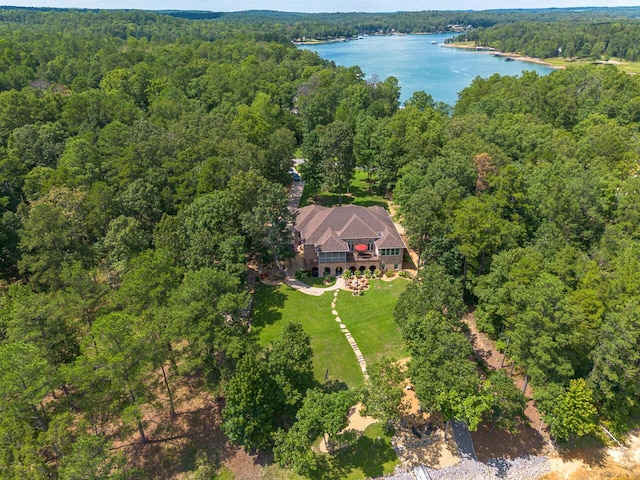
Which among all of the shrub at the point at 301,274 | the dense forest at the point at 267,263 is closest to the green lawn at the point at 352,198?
the dense forest at the point at 267,263

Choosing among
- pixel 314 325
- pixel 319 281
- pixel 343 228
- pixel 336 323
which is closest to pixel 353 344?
pixel 336 323

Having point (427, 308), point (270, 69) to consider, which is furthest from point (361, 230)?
point (270, 69)

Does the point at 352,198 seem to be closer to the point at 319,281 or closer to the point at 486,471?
the point at 319,281

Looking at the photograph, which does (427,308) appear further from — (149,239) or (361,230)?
(149,239)

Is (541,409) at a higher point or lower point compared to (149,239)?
lower

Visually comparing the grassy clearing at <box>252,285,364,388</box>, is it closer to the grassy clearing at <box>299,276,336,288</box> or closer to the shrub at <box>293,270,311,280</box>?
the grassy clearing at <box>299,276,336,288</box>

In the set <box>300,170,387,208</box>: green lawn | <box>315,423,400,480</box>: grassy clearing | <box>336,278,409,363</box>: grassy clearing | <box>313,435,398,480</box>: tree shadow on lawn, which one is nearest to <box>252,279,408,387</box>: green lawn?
<box>336,278,409,363</box>: grassy clearing
